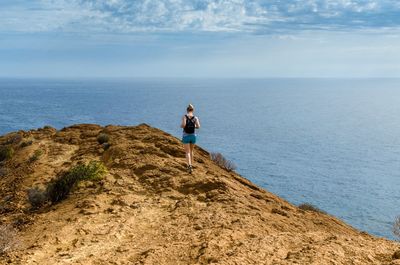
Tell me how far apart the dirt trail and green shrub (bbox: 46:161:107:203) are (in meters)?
0.32

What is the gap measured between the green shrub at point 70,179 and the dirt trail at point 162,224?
12.7 inches

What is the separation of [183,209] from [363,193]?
49718 millimetres

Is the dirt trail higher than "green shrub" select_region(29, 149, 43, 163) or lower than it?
higher

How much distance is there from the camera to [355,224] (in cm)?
4475

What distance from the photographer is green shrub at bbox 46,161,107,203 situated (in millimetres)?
14812

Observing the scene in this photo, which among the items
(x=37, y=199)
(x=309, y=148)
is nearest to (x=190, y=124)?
(x=37, y=199)

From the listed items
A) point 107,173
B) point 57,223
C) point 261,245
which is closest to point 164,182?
point 107,173

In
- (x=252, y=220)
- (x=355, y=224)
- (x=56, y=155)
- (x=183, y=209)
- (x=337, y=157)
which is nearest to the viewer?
(x=252, y=220)

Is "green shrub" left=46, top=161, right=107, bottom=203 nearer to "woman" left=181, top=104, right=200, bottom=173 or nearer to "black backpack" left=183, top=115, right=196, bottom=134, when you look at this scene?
"woman" left=181, top=104, right=200, bottom=173

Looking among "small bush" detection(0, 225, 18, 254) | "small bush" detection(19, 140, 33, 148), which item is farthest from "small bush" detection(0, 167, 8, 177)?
"small bush" detection(0, 225, 18, 254)

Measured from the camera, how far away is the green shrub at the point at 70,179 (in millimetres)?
14812

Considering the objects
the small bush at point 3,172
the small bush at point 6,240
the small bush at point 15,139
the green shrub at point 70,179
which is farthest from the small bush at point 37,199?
the small bush at point 15,139

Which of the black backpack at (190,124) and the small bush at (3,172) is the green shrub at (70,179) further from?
the small bush at (3,172)

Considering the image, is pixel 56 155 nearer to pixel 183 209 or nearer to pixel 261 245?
pixel 183 209
